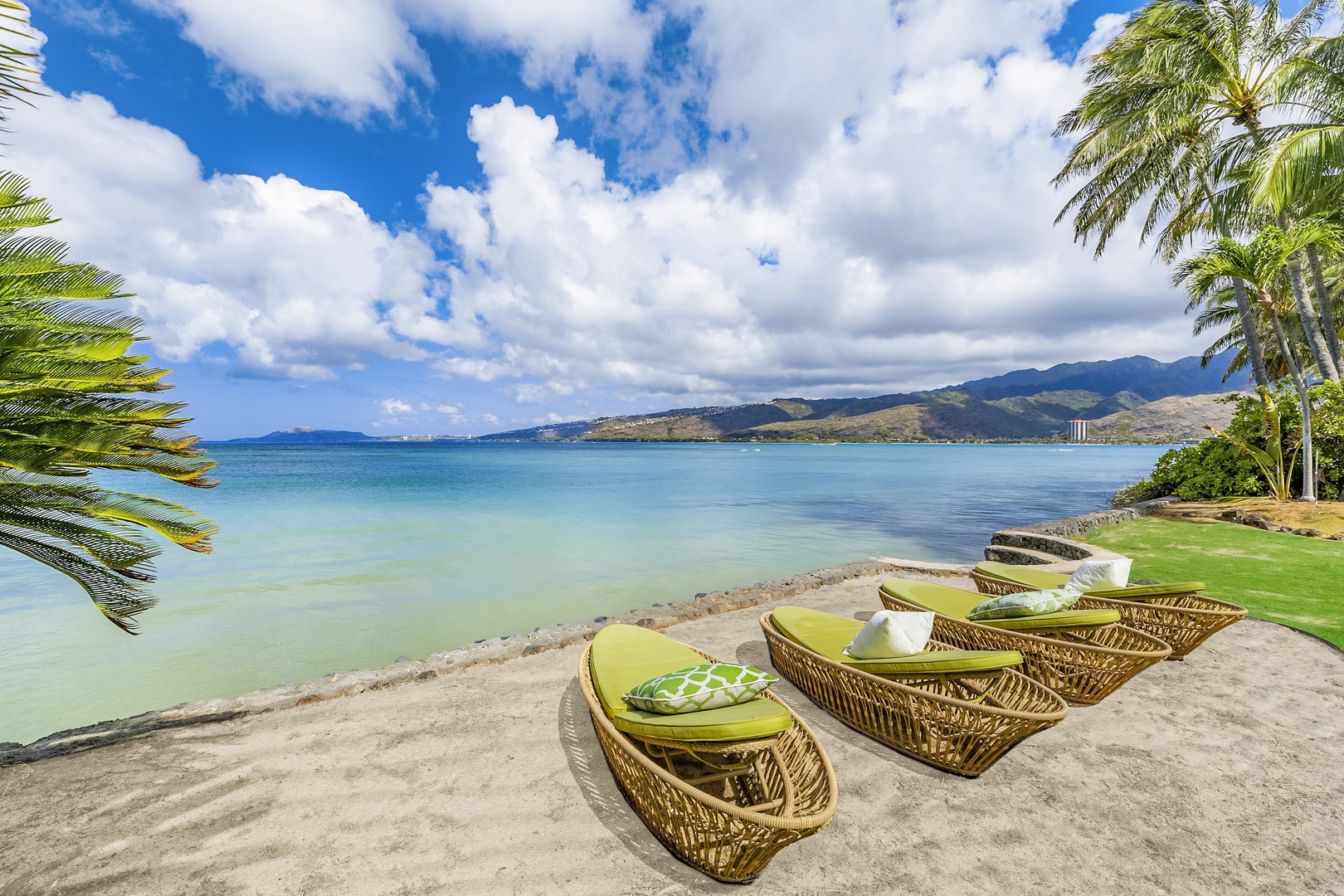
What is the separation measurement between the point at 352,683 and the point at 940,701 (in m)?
4.65

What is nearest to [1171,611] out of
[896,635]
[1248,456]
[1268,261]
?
[896,635]

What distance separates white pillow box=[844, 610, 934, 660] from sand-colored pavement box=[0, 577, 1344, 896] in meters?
0.69

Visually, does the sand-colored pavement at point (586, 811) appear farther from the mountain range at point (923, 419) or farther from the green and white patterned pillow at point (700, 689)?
the mountain range at point (923, 419)

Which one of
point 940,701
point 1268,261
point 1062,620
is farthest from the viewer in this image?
point 1268,261

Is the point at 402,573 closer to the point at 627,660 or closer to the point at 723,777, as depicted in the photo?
the point at 627,660

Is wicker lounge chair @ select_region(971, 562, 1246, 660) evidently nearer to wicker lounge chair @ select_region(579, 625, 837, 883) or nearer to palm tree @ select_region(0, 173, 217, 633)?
wicker lounge chair @ select_region(579, 625, 837, 883)

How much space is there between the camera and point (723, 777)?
2623 mm

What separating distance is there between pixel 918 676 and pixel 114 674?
9724 mm

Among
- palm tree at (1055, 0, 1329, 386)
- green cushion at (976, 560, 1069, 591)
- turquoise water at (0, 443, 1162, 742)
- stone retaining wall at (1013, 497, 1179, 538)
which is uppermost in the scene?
palm tree at (1055, 0, 1329, 386)

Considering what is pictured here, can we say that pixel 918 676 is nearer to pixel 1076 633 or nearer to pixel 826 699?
pixel 826 699

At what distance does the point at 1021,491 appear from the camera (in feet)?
86.6

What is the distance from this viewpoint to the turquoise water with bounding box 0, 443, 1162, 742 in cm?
676

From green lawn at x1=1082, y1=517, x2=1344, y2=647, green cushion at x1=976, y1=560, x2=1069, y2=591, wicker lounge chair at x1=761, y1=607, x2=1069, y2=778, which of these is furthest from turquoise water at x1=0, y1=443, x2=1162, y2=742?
wicker lounge chair at x1=761, y1=607, x2=1069, y2=778

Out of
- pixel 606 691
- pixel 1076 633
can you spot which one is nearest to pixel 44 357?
pixel 606 691
